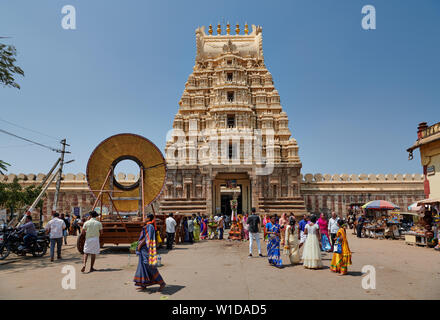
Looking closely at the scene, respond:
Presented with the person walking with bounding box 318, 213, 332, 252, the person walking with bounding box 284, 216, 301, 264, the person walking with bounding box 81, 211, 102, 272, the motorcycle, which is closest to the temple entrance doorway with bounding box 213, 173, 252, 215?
the person walking with bounding box 318, 213, 332, 252

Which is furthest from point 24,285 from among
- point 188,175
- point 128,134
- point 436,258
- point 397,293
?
point 188,175

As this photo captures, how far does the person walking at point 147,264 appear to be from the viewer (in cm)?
654

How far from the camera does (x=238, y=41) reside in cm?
3509

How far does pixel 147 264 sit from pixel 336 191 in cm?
2874

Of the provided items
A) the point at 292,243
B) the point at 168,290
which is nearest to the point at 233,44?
the point at 292,243

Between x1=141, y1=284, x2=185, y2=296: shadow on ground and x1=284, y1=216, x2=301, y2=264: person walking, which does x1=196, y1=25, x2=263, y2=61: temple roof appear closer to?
x1=284, y1=216, x2=301, y2=264: person walking

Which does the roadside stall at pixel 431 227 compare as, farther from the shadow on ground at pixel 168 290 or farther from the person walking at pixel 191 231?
the shadow on ground at pixel 168 290

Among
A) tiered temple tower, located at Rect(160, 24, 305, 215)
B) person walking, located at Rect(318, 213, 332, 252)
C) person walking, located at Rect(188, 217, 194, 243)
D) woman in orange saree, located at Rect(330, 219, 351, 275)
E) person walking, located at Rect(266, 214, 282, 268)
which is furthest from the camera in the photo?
tiered temple tower, located at Rect(160, 24, 305, 215)

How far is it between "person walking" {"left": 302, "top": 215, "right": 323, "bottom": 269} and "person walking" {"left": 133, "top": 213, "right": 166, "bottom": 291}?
463 centimetres

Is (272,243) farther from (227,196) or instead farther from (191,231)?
(227,196)

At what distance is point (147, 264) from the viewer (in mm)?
6680

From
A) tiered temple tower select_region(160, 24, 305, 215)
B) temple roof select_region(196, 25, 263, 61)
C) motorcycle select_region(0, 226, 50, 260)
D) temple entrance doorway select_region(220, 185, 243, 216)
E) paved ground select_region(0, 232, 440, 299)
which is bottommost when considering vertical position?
paved ground select_region(0, 232, 440, 299)

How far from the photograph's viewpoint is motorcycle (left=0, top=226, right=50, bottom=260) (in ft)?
36.4

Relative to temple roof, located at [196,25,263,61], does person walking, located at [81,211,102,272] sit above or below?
below
